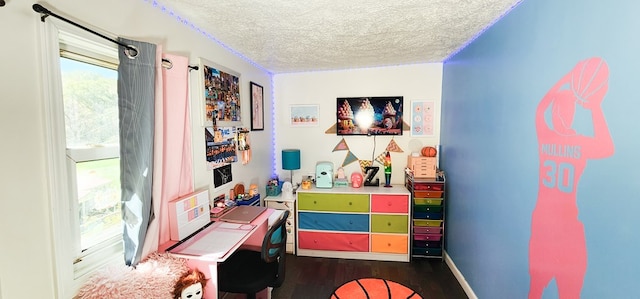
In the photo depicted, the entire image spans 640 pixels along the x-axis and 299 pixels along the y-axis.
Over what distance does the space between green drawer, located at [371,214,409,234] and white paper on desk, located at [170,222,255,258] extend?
1.53m

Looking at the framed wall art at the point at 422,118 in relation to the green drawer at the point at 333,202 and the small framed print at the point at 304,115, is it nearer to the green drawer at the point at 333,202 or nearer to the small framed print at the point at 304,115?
the green drawer at the point at 333,202

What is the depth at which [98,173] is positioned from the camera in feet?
4.27

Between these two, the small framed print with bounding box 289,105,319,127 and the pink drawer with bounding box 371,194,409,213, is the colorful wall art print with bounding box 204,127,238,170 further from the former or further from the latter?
the pink drawer with bounding box 371,194,409,213

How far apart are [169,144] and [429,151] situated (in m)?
2.68

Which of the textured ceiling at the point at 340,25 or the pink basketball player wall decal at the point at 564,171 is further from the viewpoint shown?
the textured ceiling at the point at 340,25

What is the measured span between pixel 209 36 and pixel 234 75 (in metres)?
0.42

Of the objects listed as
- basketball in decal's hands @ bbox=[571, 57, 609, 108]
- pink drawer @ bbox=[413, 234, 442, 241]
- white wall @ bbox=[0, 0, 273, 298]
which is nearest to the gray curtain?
white wall @ bbox=[0, 0, 273, 298]

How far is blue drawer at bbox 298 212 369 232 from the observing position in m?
2.92

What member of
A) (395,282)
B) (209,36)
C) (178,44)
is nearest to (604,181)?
(395,282)

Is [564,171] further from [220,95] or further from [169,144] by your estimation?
[220,95]

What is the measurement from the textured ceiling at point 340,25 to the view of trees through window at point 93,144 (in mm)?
656


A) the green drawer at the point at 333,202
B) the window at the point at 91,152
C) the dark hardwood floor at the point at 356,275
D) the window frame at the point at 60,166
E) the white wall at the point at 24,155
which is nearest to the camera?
the white wall at the point at 24,155

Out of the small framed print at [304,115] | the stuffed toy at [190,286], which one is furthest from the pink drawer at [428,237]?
the stuffed toy at [190,286]

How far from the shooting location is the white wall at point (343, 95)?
3182 millimetres
